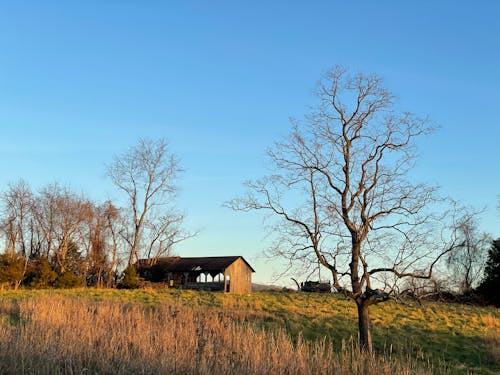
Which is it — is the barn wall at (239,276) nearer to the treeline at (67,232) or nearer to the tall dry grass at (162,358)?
the treeline at (67,232)

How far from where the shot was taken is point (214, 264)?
4284 centimetres

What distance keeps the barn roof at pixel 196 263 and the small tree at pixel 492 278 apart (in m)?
20.5

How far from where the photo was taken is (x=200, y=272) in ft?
142

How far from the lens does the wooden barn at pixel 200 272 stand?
4175 centimetres

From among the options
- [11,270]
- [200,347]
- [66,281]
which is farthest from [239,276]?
[200,347]

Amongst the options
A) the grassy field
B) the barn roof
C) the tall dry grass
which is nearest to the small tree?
the grassy field

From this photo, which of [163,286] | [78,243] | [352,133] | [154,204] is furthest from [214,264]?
[352,133]

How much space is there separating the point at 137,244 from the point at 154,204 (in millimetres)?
4134

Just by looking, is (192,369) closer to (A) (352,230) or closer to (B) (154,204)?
(A) (352,230)

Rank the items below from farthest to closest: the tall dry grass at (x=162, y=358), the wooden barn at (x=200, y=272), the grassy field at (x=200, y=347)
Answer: the wooden barn at (x=200, y=272) < the grassy field at (x=200, y=347) < the tall dry grass at (x=162, y=358)

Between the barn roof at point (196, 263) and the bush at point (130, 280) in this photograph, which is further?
the barn roof at point (196, 263)

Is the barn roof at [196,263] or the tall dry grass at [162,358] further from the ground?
the barn roof at [196,263]

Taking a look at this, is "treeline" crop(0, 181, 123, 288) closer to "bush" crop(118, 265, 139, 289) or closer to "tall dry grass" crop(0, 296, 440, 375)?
"bush" crop(118, 265, 139, 289)

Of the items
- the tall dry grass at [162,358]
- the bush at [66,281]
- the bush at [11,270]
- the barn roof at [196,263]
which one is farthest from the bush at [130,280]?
the tall dry grass at [162,358]
